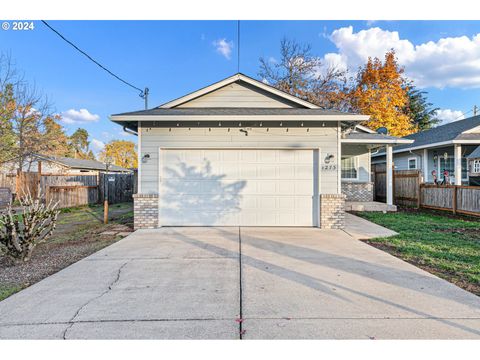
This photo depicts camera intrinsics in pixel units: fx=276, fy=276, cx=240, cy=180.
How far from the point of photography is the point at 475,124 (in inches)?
531

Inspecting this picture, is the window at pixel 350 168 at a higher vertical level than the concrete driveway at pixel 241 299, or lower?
higher

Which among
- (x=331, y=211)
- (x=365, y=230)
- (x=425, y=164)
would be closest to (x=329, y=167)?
(x=331, y=211)

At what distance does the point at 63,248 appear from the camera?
5.94 meters

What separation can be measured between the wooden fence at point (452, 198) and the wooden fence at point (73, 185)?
13.3m

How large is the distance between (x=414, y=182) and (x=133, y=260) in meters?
12.5

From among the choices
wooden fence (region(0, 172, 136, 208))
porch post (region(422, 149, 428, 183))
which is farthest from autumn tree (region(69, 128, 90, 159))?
porch post (region(422, 149, 428, 183))

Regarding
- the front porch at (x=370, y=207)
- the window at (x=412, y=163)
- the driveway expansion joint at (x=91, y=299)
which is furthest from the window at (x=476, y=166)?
the driveway expansion joint at (x=91, y=299)

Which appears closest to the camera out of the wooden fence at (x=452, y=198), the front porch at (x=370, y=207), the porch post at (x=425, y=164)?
the wooden fence at (x=452, y=198)

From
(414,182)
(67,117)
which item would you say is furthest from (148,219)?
(67,117)

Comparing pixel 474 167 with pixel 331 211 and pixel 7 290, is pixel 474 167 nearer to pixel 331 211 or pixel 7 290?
pixel 331 211

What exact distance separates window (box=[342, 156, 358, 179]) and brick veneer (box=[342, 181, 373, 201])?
1.69 ft

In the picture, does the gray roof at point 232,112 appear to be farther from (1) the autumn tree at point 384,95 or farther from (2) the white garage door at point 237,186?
(1) the autumn tree at point 384,95

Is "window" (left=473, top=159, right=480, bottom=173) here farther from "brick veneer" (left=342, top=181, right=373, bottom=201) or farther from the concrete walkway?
the concrete walkway

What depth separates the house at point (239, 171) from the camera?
7.76 m
